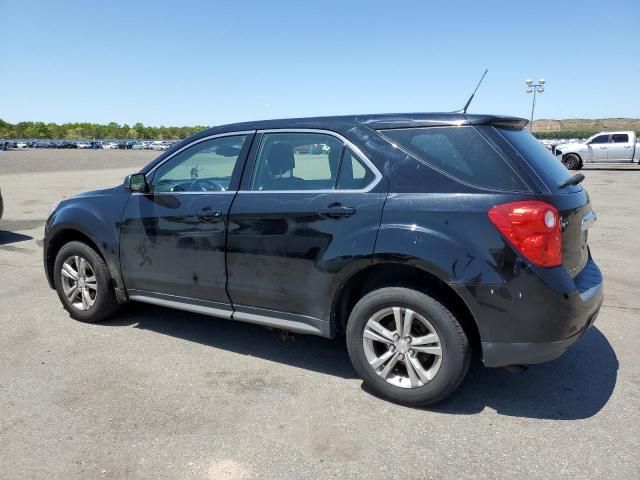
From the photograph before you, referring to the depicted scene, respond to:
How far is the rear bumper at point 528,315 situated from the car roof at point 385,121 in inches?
38.6

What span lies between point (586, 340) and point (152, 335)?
3614mm

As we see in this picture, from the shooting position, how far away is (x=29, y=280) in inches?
242

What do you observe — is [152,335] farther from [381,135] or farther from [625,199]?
[625,199]

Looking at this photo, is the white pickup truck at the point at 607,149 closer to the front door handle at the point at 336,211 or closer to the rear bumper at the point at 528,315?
the rear bumper at the point at 528,315

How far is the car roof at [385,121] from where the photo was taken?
311cm

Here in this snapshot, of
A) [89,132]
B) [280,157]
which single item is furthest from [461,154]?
[89,132]

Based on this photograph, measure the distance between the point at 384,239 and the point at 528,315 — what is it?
0.90 m

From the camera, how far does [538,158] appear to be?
3158 millimetres

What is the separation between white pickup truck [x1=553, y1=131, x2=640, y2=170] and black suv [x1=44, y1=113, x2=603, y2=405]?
24.9 meters

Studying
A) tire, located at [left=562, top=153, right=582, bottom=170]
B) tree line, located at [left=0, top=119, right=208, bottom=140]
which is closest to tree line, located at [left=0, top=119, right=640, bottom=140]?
tree line, located at [left=0, top=119, right=208, bottom=140]

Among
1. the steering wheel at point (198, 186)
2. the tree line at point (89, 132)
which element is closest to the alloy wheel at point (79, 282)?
the steering wheel at point (198, 186)

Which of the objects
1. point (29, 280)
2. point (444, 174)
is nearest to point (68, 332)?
point (29, 280)

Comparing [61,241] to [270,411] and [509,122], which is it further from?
[509,122]

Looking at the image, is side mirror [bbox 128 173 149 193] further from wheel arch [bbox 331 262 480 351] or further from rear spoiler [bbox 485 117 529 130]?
rear spoiler [bbox 485 117 529 130]
